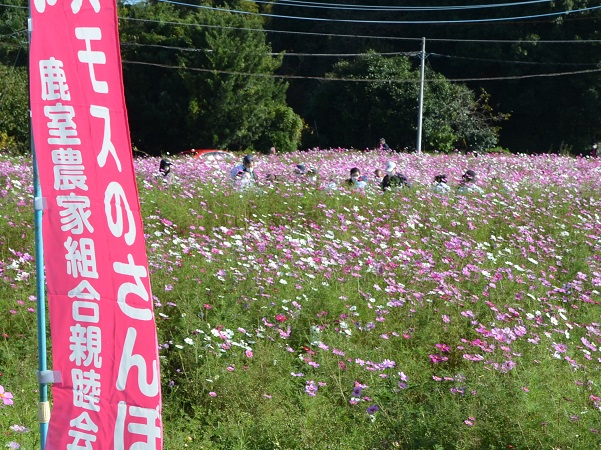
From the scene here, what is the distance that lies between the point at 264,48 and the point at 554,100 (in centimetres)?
1059

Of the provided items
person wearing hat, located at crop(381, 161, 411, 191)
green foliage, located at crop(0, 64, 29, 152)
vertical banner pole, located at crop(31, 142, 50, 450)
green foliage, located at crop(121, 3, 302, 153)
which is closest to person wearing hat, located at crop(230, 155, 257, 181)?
person wearing hat, located at crop(381, 161, 411, 191)

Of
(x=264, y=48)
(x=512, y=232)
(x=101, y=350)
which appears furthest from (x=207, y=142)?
(x=101, y=350)

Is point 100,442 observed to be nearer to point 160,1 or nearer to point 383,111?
point 383,111

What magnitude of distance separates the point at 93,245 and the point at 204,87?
24125 mm

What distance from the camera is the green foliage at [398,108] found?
25.8 m

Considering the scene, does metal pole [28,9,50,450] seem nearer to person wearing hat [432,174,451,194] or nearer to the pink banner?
the pink banner

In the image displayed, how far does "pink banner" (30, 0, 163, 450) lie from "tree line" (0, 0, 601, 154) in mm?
22562

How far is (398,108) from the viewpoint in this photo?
26922 mm

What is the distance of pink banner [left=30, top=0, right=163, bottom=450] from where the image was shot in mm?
2504

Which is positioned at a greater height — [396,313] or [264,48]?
[264,48]

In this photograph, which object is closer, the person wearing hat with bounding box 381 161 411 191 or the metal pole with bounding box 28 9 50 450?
the metal pole with bounding box 28 9 50 450

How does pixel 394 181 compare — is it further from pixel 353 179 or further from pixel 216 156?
pixel 216 156

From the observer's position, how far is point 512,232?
833 cm

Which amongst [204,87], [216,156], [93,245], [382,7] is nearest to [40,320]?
[93,245]
